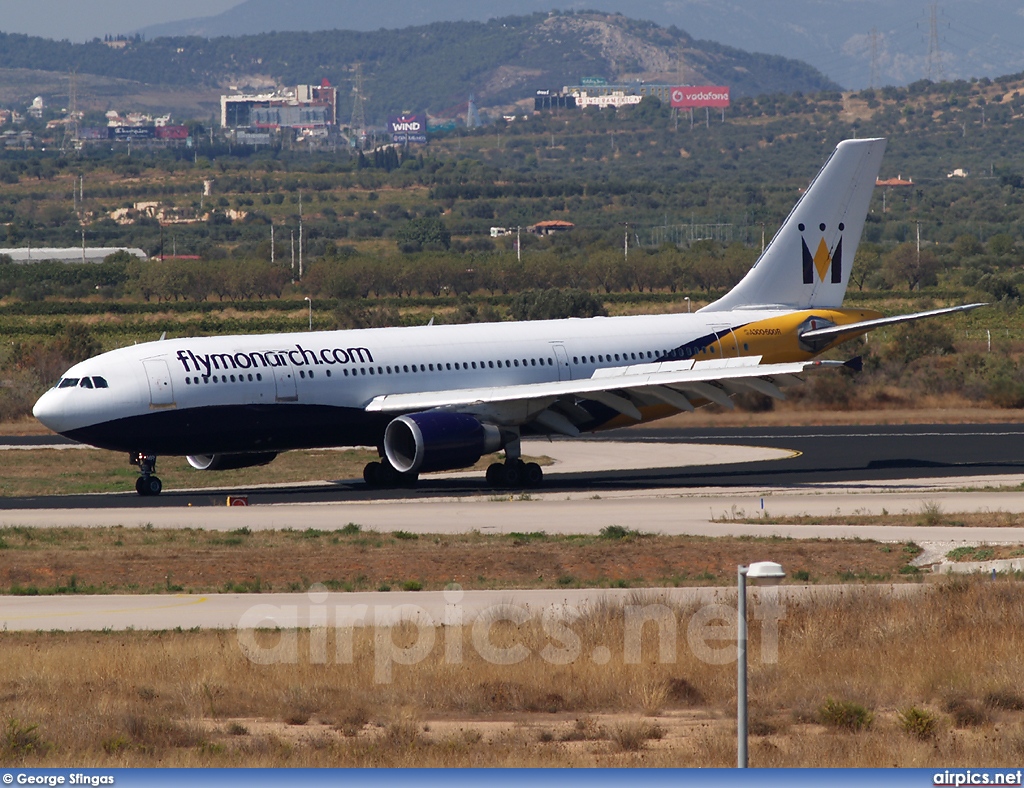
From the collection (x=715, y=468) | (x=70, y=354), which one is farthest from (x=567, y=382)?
(x=70, y=354)

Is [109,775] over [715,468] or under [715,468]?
over

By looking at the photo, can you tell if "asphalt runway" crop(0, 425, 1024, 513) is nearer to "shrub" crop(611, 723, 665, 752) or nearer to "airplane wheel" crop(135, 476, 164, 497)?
"airplane wheel" crop(135, 476, 164, 497)

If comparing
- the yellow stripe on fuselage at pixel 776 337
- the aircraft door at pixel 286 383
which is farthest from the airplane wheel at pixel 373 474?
the yellow stripe on fuselage at pixel 776 337

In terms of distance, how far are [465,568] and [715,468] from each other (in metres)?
22.0

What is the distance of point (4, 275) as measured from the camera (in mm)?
159250

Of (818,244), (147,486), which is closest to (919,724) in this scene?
(147,486)

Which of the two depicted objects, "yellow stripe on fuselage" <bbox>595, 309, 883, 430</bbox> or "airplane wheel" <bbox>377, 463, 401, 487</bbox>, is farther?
"yellow stripe on fuselage" <bbox>595, 309, 883, 430</bbox>

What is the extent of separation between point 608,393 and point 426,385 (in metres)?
5.49

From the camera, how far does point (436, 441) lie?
44.0 meters

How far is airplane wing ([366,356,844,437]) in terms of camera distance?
149 ft

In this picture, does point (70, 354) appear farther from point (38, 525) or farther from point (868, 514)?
point (868, 514)

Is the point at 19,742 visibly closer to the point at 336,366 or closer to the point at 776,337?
the point at 336,366

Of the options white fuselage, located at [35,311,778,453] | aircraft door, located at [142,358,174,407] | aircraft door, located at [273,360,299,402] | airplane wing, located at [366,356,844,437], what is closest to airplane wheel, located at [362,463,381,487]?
white fuselage, located at [35,311,778,453]
